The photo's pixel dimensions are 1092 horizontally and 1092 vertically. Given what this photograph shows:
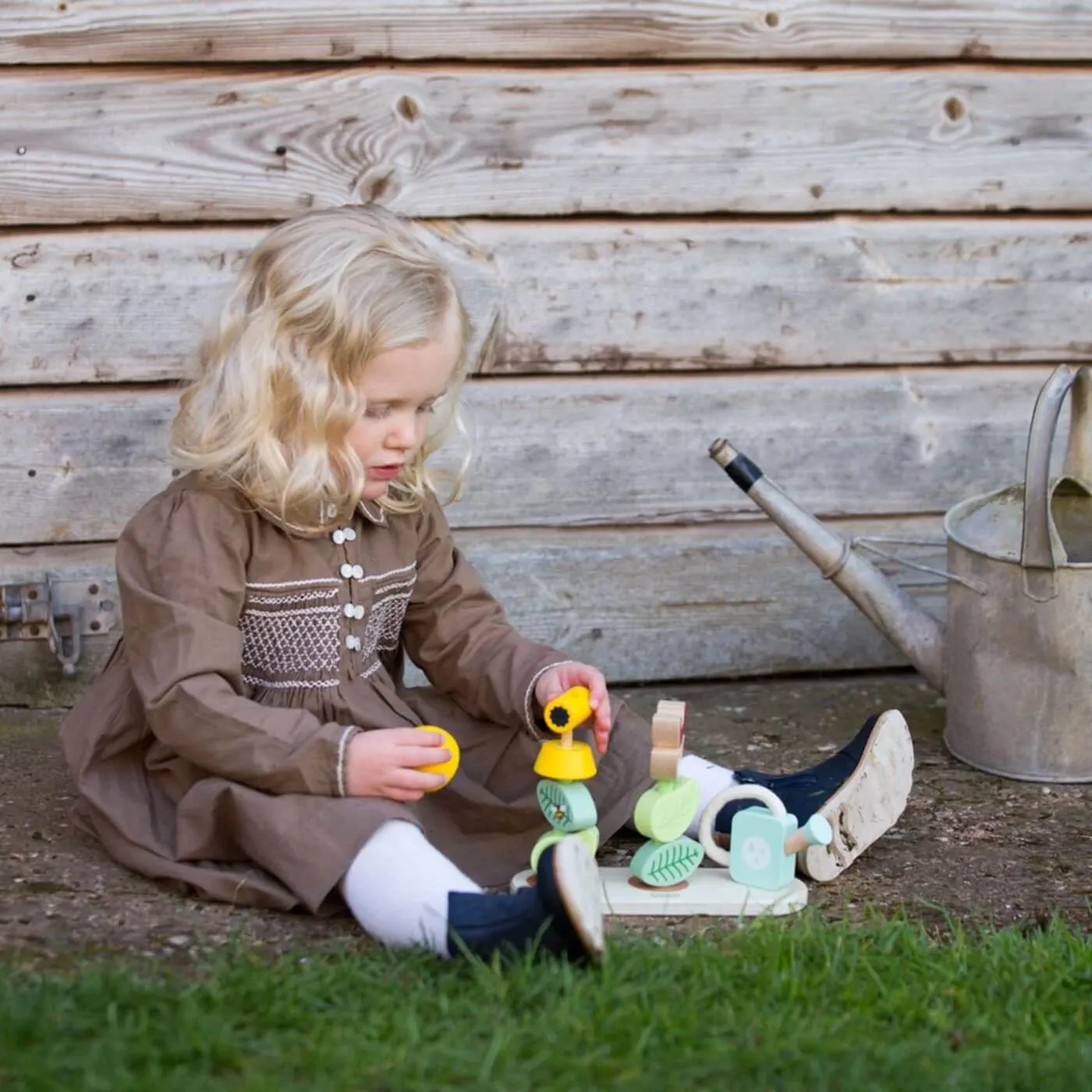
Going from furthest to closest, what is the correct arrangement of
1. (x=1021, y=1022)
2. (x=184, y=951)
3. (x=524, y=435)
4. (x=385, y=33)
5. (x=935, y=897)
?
(x=524, y=435), (x=385, y=33), (x=935, y=897), (x=184, y=951), (x=1021, y=1022)

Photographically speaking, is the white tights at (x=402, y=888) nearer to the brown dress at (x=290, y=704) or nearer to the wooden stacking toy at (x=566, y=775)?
the brown dress at (x=290, y=704)

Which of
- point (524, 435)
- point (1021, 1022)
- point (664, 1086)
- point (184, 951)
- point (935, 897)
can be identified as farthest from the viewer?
point (524, 435)

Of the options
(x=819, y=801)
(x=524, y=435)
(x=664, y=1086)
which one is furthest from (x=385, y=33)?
(x=664, y=1086)

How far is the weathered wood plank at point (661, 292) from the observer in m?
3.11

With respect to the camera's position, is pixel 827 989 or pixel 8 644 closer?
pixel 827 989

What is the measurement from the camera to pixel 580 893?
6.59 feet

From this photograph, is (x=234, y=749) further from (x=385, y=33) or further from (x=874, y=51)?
(x=874, y=51)

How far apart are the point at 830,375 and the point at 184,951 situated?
74.3 inches

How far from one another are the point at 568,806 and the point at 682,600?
125 centimetres

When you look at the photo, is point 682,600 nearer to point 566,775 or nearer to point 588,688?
point 588,688

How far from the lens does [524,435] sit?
3328 millimetres

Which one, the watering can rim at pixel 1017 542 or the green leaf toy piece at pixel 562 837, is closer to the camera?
the green leaf toy piece at pixel 562 837

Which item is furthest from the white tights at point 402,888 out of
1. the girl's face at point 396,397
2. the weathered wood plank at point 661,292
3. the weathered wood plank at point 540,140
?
the weathered wood plank at point 540,140

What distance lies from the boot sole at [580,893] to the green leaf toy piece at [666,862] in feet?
1.01
